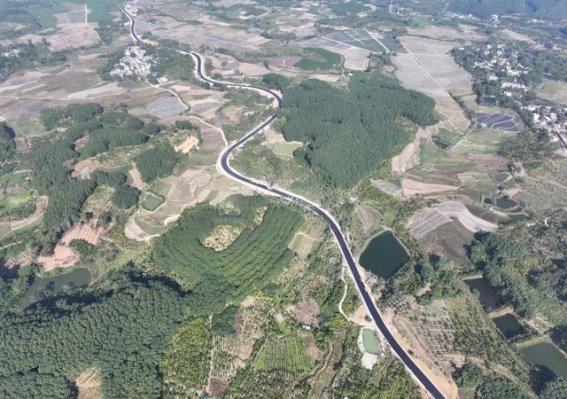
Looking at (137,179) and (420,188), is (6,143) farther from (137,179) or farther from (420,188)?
(420,188)

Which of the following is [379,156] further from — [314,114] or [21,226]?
[21,226]

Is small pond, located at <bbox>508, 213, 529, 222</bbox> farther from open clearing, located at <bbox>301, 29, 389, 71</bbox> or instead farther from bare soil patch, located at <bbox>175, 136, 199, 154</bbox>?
open clearing, located at <bbox>301, 29, 389, 71</bbox>

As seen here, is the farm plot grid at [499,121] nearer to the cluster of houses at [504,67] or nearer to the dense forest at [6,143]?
the cluster of houses at [504,67]

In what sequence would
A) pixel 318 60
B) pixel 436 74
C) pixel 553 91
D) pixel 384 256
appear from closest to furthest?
pixel 384 256 < pixel 553 91 < pixel 436 74 < pixel 318 60

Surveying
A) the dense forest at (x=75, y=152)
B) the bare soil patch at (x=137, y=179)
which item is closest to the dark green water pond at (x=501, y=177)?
the bare soil patch at (x=137, y=179)

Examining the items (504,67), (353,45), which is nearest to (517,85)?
(504,67)

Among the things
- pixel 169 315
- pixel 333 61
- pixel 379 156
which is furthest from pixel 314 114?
pixel 169 315
